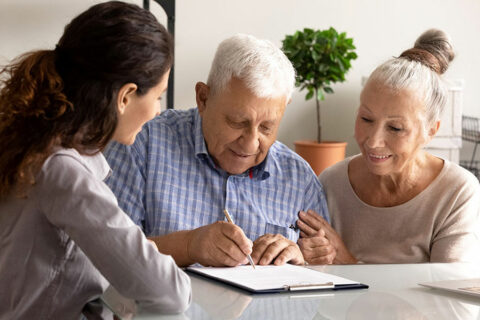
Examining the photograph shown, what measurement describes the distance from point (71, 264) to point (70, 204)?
154 mm

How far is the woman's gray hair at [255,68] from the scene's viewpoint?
180cm

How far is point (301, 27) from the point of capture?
5680 mm

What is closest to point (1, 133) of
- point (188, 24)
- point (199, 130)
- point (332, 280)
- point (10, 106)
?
point (10, 106)

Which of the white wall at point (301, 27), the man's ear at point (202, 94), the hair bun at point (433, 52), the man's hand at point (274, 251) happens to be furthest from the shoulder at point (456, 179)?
the white wall at point (301, 27)

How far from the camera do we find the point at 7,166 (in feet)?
3.69

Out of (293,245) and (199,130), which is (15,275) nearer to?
(293,245)

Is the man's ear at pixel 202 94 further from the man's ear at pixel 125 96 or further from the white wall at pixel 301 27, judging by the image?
the white wall at pixel 301 27

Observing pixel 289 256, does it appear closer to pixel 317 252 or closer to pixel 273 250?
pixel 273 250

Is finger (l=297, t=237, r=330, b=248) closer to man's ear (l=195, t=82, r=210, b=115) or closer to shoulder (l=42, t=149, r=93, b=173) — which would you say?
man's ear (l=195, t=82, r=210, b=115)

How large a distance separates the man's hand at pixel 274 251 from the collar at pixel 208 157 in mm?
369

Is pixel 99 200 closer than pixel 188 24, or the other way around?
pixel 99 200

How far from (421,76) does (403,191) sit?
0.37m

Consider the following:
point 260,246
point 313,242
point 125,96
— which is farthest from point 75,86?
point 313,242

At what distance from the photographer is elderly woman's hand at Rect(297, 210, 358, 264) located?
1.88 m
